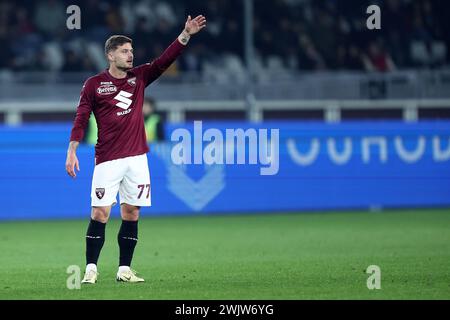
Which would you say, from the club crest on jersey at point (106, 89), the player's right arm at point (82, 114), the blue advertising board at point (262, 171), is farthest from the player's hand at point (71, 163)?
the blue advertising board at point (262, 171)

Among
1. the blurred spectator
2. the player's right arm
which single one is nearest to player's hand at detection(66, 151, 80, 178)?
the player's right arm

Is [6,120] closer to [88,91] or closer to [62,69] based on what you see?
[62,69]

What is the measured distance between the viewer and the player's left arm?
32.8 feet

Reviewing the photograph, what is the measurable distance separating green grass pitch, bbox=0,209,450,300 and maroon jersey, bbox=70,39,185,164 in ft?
3.68

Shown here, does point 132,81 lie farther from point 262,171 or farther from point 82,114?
point 262,171

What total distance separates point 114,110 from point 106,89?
7.4 inches

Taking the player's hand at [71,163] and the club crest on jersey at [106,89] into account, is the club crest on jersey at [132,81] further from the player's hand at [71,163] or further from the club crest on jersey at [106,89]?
the player's hand at [71,163]

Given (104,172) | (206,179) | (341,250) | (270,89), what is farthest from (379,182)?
(104,172)

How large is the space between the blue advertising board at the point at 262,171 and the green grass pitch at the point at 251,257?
0.41 metres

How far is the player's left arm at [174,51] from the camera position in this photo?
10.0 metres

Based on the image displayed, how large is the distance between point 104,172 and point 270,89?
12.4 m

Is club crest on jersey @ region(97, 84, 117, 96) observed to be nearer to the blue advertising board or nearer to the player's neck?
the player's neck

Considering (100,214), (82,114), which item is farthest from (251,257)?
(82,114)

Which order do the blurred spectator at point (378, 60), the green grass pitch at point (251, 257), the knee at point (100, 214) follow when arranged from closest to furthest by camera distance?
the green grass pitch at point (251, 257)
the knee at point (100, 214)
the blurred spectator at point (378, 60)
